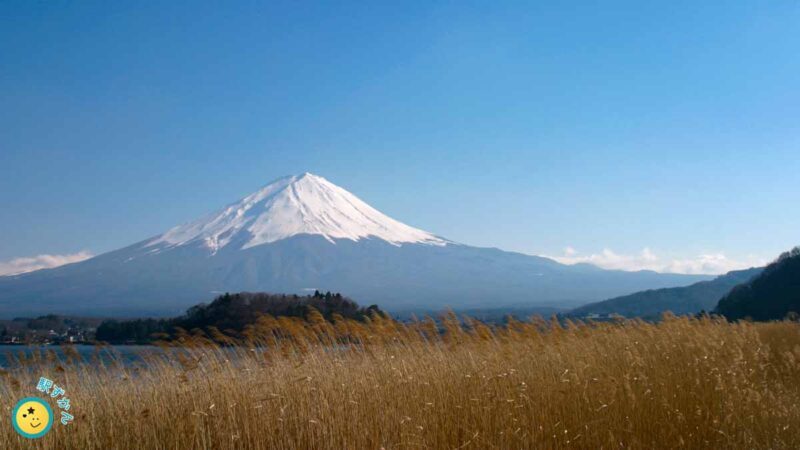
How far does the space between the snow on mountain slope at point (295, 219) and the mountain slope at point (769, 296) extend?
116 m

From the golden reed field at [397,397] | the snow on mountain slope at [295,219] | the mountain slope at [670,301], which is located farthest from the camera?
the snow on mountain slope at [295,219]

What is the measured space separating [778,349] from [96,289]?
4449 inches

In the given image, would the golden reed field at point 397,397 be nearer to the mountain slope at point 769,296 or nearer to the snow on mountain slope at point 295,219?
the mountain slope at point 769,296

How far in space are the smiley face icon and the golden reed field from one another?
9cm

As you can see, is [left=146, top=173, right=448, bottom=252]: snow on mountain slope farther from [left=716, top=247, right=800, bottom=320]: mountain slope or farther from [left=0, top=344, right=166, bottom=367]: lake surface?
[left=0, top=344, right=166, bottom=367]: lake surface

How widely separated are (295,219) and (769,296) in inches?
4888

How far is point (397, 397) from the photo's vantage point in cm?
669

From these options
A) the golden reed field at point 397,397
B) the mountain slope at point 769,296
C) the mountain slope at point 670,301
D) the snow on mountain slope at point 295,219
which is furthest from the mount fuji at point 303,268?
the golden reed field at point 397,397

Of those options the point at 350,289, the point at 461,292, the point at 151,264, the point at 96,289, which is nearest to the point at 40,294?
the point at 96,289

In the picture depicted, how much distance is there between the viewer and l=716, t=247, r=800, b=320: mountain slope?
1040 inches

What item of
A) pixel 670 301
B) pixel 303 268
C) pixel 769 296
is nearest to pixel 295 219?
pixel 303 268

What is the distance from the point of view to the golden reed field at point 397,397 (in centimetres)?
606

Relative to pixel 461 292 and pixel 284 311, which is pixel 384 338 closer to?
pixel 284 311

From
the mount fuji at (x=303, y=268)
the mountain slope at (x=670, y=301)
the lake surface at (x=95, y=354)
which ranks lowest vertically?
the mountain slope at (x=670, y=301)
